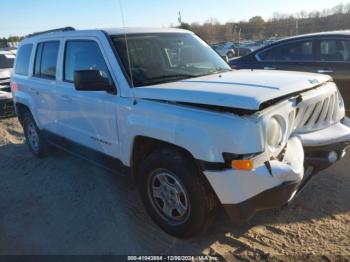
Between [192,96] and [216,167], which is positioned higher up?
[192,96]

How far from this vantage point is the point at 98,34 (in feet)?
13.5

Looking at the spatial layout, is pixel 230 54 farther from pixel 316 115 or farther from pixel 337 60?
pixel 316 115

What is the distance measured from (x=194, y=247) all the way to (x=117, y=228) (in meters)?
0.85

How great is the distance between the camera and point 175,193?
3400 millimetres

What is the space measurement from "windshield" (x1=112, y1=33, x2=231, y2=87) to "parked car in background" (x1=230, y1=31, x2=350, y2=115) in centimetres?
259

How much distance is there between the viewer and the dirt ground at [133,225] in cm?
329

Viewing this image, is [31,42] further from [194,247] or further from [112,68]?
[194,247]

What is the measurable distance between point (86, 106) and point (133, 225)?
141 centimetres

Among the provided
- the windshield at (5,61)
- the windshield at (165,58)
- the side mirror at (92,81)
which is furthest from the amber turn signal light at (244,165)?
the windshield at (5,61)

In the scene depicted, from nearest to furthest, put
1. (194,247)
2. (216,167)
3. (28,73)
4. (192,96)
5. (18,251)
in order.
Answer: (216,167) → (192,96) → (194,247) → (18,251) → (28,73)

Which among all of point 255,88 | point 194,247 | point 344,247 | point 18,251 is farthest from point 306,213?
point 18,251

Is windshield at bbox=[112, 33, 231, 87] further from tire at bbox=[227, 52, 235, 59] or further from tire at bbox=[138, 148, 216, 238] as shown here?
tire at bbox=[227, 52, 235, 59]

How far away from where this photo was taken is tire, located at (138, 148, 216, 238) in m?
3.14

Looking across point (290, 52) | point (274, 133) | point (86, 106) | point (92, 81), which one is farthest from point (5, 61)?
point (274, 133)
